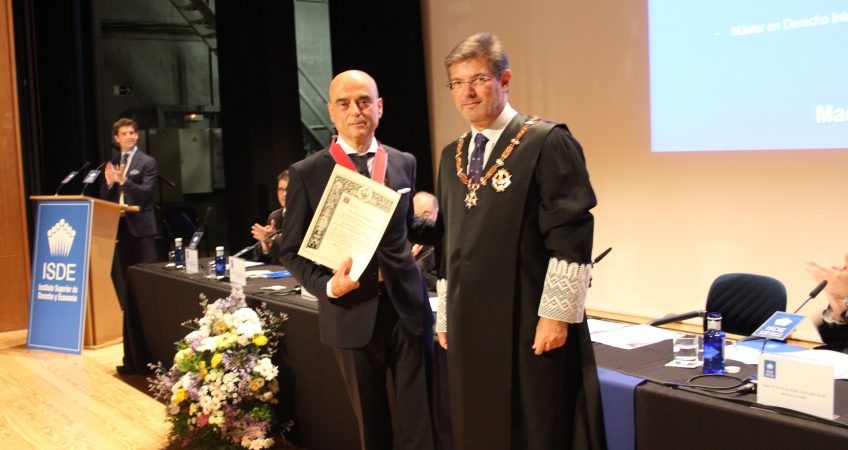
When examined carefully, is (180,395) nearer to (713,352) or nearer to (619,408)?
(619,408)

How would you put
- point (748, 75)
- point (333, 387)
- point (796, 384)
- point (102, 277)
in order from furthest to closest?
1. point (102, 277)
2. point (748, 75)
3. point (333, 387)
4. point (796, 384)

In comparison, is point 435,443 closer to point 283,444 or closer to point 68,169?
point 283,444

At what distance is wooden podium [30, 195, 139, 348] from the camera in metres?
5.69

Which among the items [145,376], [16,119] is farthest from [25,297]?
[145,376]

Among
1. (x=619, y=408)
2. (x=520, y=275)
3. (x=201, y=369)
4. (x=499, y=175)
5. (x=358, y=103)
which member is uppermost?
(x=358, y=103)

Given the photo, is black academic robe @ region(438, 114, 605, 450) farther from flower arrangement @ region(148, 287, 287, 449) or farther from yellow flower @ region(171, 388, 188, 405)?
yellow flower @ region(171, 388, 188, 405)

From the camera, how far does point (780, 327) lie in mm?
2316

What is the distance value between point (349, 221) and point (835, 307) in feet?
5.00

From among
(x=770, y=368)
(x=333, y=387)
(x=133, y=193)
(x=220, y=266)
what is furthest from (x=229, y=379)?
(x=133, y=193)

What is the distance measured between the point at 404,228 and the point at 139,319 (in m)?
A: 2.86

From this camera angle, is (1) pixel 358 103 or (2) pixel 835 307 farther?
(2) pixel 835 307

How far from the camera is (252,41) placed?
7051 millimetres

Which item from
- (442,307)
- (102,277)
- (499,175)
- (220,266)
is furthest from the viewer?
(102,277)

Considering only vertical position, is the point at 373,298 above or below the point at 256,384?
above
